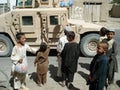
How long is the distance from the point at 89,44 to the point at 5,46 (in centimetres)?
299

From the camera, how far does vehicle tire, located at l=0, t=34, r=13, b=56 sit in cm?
1084

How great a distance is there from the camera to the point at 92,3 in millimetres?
26969

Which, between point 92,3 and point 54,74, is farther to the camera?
point 92,3

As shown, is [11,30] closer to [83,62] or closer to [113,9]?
[83,62]

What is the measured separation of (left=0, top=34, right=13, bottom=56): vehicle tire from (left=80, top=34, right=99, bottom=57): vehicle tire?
254 cm

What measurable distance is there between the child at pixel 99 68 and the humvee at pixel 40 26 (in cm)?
479

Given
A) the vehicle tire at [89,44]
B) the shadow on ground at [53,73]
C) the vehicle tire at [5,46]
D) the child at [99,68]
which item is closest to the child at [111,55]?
the child at [99,68]

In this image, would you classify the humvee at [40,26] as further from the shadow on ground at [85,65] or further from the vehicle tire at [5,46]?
the shadow on ground at [85,65]

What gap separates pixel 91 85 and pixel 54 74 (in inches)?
123

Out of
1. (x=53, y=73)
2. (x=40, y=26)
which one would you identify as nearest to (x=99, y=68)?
(x=53, y=73)

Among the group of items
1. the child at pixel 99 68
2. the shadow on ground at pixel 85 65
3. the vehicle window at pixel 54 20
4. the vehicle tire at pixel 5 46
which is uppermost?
the vehicle window at pixel 54 20

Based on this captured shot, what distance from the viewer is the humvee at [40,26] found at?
10.2 metres

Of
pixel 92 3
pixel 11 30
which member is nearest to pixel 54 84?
pixel 11 30

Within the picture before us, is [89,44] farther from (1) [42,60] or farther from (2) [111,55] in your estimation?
(2) [111,55]
